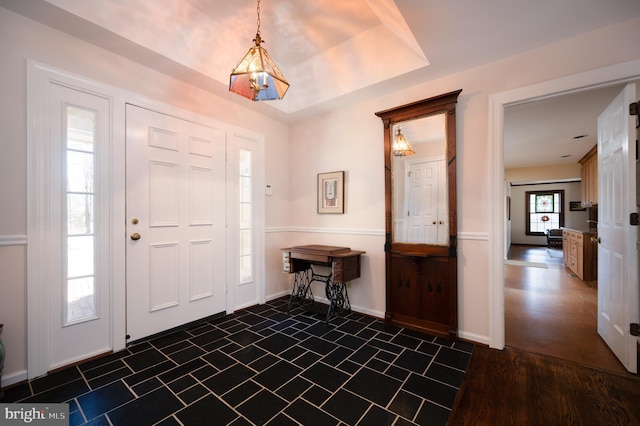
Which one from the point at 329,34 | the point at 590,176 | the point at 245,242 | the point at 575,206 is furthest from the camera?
the point at 575,206

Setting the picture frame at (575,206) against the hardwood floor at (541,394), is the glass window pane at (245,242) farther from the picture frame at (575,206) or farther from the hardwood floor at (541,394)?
the picture frame at (575,206)

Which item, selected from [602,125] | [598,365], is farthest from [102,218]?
[602,125]

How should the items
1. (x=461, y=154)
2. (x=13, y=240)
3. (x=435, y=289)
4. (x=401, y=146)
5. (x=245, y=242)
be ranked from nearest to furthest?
(x=13, y=240) < (x=461, y=154) < (x=435, y=289) < (x=401, y=146) < (x=245, y=242)

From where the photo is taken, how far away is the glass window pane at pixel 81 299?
7.25 ft

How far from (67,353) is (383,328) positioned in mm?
2801

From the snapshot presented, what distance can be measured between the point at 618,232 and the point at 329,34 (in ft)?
10.4

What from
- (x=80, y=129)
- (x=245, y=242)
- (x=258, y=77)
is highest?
(x=258, y=77)

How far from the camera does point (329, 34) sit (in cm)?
289

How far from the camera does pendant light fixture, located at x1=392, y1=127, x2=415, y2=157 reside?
3.01 m

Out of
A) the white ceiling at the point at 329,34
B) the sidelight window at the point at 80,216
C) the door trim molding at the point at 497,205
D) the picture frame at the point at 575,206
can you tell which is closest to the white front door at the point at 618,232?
the door trim molding at the point at 497,205

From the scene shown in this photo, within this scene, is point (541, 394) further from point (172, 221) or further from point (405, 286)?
point (172, 221)

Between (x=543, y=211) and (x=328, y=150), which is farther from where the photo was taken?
(x=543, y=211)

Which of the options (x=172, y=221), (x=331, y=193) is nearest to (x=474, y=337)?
(x=331, y=193)

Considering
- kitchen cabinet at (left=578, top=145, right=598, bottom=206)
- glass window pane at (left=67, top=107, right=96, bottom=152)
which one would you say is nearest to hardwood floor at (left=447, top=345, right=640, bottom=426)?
glass window pane at (left=67, top=107, right=96, bottom=152)
